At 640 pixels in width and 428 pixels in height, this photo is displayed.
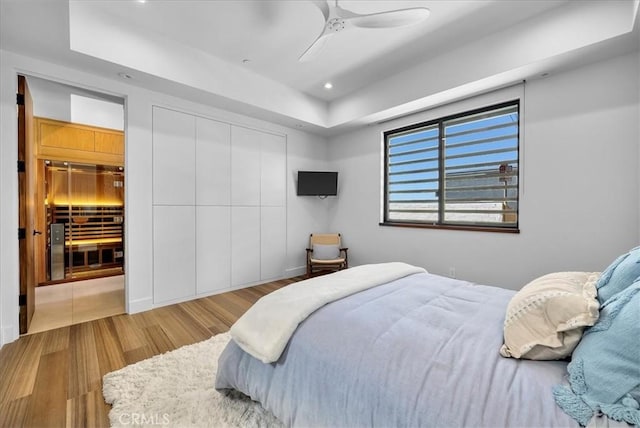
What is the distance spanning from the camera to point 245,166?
13.6 ft

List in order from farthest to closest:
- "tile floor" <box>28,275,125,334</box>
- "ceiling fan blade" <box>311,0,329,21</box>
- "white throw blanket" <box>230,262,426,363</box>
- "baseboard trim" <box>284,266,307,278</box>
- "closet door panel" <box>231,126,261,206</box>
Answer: "baseboard trim" <box>284,266,307,278</box>, "closet door panel" <box>231,126,261,206</box>, "tile floor" <box>28,275,125,334</box>, "ceiling fan blade" <box>311,0,329,21</box>, "white throw blanket" <box>230,262,426,363</box>

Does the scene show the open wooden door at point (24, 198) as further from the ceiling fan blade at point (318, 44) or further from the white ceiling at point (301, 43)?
the ceiling fan blade at point (318, 44)

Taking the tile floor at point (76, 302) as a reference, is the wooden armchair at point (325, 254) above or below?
above

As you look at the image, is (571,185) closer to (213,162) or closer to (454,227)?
(454,227)

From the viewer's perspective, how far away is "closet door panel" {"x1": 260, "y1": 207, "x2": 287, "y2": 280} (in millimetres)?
4397

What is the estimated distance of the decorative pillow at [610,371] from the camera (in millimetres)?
818

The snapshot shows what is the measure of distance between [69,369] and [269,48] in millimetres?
3387

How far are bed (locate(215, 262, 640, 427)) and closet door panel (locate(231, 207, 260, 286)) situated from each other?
8.20 feet

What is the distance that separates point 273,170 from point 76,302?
3052 millimetres

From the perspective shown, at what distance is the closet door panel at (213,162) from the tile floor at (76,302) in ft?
5.36

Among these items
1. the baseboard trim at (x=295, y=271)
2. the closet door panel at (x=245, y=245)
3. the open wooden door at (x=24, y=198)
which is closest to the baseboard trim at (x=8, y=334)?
the open wooden door at (x=24, y=198)

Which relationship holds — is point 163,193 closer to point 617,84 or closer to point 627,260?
point 627,260

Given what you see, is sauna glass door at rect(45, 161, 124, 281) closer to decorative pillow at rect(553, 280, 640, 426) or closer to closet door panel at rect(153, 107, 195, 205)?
closet door panel at rect(153, 107, 195, 205)

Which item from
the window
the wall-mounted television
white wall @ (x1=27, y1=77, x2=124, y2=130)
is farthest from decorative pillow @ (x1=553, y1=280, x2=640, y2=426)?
white wall @ (x1=27, y1=77, x2=124, y2=130)
